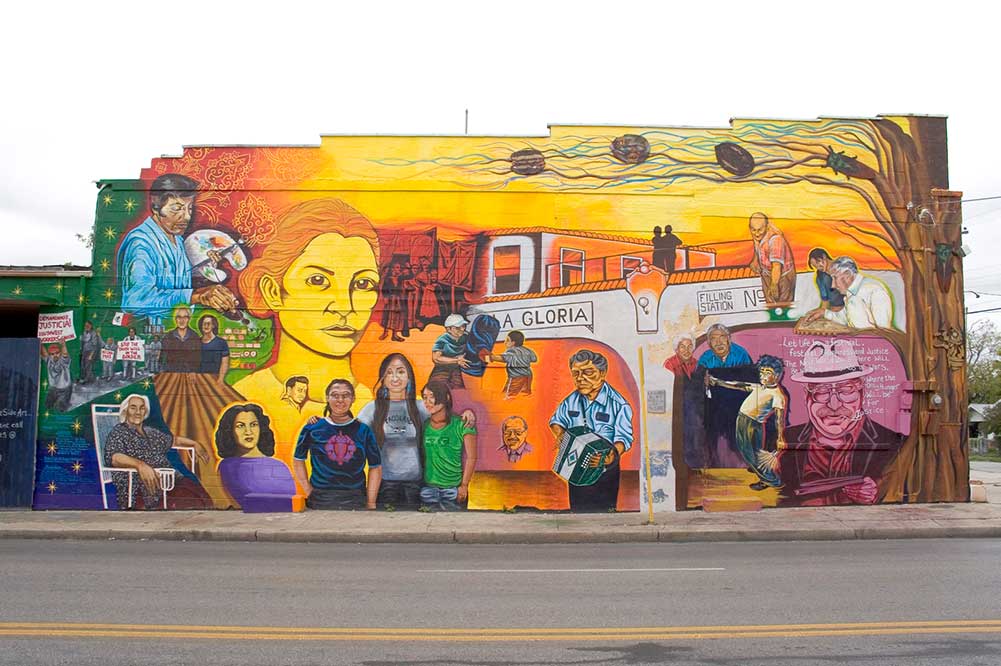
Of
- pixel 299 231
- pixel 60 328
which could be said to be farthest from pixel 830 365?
pixel 60 328

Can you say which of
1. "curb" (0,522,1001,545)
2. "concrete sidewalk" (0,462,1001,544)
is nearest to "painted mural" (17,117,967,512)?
"concrete sidewalk" (0,462,1001,544)

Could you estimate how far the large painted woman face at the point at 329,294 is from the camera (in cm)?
1501

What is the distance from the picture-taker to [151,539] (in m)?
12.5

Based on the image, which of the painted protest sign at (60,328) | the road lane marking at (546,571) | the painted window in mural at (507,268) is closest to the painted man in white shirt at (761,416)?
the painted window in mural at (507,268)

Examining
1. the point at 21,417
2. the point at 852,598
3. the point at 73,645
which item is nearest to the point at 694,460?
the point at 852,598

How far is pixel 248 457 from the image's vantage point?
14.9 meters

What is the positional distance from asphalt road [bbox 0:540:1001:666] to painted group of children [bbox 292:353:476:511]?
3573mm

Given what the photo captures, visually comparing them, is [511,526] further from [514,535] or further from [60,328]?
[60,328]

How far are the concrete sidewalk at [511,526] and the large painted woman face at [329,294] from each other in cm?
332

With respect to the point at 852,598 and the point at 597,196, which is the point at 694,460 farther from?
the point at 852,598

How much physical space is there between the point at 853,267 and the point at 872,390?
2.40 meters

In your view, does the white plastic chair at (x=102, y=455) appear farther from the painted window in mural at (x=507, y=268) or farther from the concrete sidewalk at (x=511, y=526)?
the painted window in mural at (x=507, y=268)

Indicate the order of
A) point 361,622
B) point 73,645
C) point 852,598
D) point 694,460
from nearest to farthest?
point 73,645, point 361,622, point 852,598, point 694,460

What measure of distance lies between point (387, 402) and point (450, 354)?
1.49 metres
